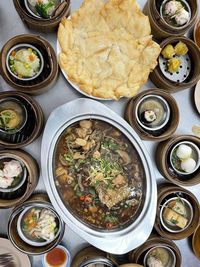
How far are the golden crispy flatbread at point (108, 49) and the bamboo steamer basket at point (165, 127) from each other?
214 millimetres

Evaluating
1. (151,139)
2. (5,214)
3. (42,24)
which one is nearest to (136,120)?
(151,139)

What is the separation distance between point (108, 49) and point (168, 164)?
44.8 inches

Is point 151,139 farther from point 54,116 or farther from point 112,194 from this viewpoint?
point 54,116

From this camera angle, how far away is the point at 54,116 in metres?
3.08

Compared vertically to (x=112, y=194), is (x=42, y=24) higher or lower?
higher

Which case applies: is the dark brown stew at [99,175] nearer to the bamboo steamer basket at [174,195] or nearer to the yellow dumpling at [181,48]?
the bamboo steamer basket at [174,195]

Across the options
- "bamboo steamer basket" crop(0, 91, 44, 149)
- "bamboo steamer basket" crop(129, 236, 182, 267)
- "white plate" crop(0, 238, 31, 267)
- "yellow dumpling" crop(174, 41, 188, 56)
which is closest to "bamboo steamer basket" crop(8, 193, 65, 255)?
"white plate" crop(0, 238, 31, 267)

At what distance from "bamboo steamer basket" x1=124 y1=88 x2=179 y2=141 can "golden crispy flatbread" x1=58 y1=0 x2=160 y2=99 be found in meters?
0.21

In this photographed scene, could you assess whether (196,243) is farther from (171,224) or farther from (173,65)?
(173,65)

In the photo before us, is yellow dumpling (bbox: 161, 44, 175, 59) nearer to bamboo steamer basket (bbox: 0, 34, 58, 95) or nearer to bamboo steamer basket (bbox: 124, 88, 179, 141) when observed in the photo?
bamboo steamer basket (bbox: 124, 88, 179, 141)

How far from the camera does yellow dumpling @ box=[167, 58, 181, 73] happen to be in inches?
133

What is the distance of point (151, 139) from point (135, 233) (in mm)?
798

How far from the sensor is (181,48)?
3371 mm

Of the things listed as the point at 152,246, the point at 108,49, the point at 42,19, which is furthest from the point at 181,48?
the point at 152,246
